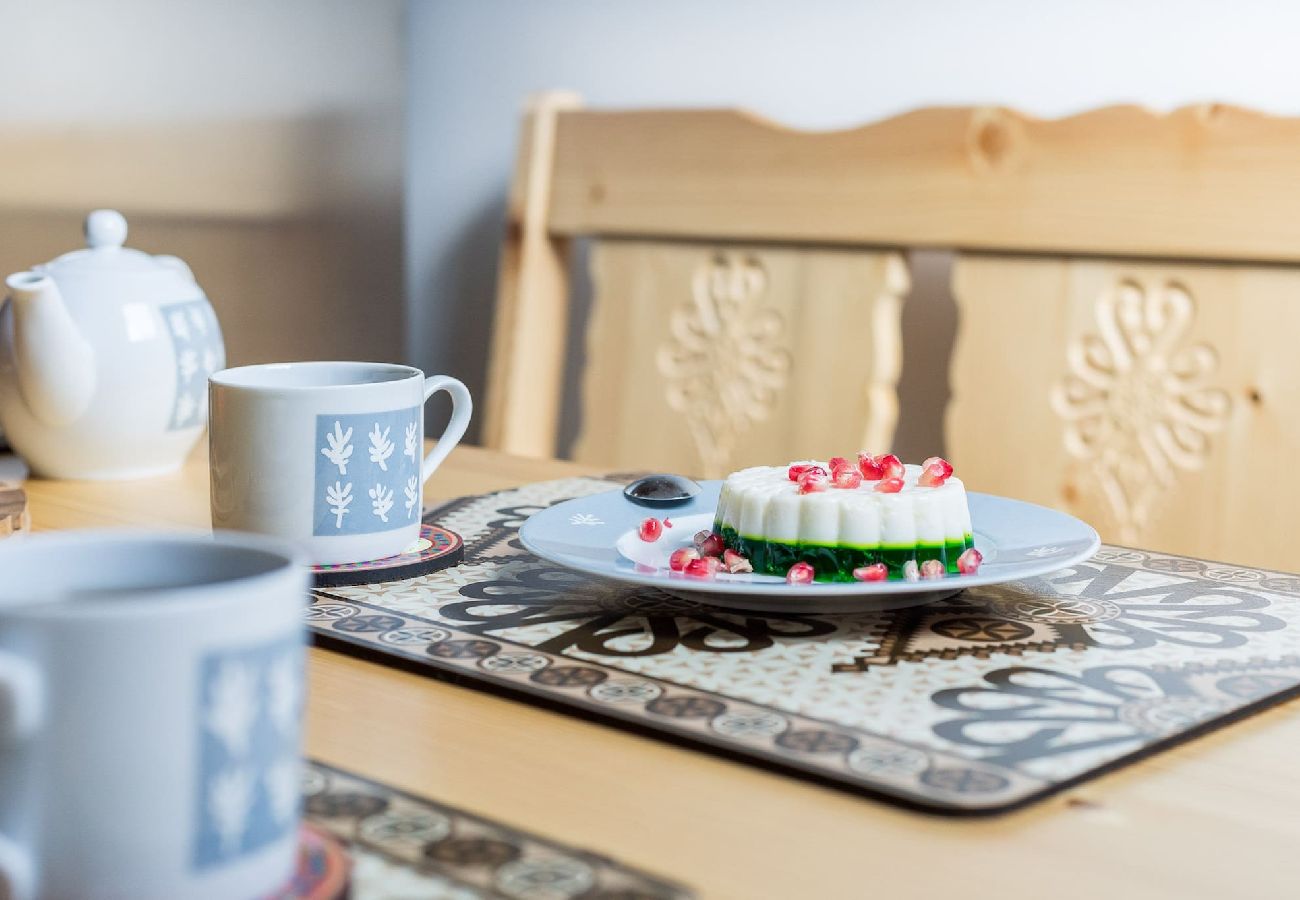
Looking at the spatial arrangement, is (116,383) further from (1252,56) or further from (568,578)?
(1252,56)

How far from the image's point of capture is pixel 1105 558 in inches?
30.7

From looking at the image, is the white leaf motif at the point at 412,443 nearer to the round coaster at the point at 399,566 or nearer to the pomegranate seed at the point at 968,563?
the round coaster at the point at 399,566

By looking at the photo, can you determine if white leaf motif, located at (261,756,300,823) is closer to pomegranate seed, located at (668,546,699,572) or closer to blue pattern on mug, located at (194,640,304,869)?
blue pattern on mug, located at (194,640,304,869)

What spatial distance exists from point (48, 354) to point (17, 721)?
0.76 m

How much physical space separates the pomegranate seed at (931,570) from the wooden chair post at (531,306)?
3.84 feet

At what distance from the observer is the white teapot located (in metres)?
1.02

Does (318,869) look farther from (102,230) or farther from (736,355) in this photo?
(736,355)

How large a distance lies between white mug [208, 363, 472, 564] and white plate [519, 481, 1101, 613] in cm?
7

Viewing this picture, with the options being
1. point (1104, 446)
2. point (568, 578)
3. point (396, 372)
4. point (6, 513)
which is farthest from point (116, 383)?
point (1104, 446)

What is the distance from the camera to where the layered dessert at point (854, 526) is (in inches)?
25.3

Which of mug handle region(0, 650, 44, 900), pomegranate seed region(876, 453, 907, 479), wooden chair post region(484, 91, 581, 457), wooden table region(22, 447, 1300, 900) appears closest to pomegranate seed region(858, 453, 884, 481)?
pomegranate seed region(876, 453, 907, 479)

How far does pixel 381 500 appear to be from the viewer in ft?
2.34

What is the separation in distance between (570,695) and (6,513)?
0.45 metres

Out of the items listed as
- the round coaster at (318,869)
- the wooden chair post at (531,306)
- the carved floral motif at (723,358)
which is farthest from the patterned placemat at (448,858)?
the wooden chair post at (531,306)
